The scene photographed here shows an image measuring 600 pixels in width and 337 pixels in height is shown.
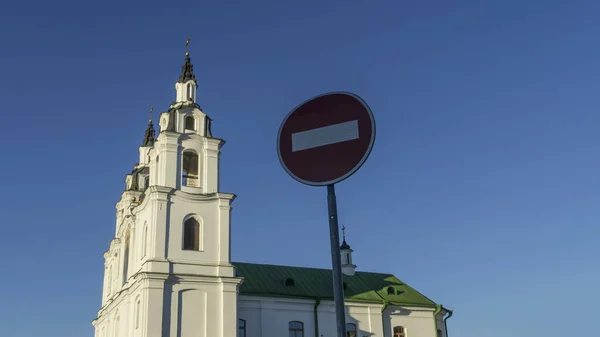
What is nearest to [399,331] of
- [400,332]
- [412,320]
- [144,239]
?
[400,332]

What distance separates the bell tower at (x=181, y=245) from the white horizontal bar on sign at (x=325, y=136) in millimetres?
27881

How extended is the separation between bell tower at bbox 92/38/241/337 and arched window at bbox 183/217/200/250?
0.17 ft

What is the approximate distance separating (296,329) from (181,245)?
9127 mm

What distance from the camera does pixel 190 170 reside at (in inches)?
1428

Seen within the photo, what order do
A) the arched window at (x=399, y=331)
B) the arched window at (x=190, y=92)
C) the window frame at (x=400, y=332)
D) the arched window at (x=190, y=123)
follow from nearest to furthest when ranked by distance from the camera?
1. the arched window at (x=190, y=123)
2. the arched window at (x=190, y=92)
3. the window frame at (x=400, y=332)
4. the arched window at (x=399, y=331)

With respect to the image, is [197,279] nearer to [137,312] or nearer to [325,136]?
[137,312]

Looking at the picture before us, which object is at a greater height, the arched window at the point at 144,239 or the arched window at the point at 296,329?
the arched window at the point at 144,239

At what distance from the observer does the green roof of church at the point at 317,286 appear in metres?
39.1

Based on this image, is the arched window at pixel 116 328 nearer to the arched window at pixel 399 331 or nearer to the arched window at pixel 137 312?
the arched window at pixel 137 312

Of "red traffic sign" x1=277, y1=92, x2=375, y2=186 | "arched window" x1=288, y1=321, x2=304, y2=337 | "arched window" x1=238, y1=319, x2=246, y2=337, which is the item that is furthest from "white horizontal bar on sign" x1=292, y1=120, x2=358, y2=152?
"arched window" x1=288, y1=321, x2=304, y2=337

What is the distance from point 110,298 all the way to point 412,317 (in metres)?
19.1

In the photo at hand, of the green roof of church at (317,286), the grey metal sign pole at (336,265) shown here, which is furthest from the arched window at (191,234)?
the grey metal sign pole at (336,265)

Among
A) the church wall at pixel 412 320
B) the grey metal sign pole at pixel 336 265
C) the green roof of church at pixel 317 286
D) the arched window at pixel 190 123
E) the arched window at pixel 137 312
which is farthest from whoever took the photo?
the church wall at pixel 412 320

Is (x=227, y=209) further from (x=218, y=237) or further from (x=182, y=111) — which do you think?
(x=182, y=111)
